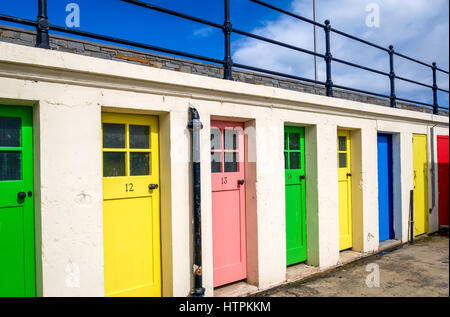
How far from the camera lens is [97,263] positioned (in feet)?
10.2

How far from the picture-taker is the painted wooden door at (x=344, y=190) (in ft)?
19.6

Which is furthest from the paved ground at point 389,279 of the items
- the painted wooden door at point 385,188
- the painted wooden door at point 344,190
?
the painted wooden door at point 385,188

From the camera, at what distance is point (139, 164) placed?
3.64 meters

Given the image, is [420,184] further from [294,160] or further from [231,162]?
[231,162]

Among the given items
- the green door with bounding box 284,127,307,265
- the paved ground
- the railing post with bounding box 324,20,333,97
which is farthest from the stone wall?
the paved ground

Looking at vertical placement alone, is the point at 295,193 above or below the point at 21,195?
below

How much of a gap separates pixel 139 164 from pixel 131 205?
17.7 inches

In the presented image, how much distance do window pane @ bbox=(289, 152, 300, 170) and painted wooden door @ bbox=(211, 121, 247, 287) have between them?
105 centimetres

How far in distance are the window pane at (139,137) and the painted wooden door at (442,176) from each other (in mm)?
7528

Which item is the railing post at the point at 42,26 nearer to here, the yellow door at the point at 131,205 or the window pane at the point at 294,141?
the yellow door at the point at 131,205

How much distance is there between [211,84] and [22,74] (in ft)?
6.17

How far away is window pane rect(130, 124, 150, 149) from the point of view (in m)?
3.59

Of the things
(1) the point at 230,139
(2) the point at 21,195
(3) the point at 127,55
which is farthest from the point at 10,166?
(1) the point at 230,139
